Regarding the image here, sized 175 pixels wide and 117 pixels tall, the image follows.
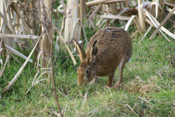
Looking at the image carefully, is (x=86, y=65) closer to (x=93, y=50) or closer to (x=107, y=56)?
(x=93, y=50)

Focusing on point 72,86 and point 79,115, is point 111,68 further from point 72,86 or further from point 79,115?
point 79,115

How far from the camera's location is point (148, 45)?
5020 mm

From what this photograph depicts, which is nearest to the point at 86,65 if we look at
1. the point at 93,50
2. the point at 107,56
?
the point at 93,50

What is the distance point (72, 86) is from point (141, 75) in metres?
1.11

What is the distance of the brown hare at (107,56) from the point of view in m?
3.46

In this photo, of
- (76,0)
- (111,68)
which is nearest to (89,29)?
(76,0)

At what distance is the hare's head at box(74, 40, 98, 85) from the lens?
11.0ft

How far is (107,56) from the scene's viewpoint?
378cm

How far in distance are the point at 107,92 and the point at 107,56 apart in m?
0.59

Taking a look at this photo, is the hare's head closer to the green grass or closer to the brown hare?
the brown hare

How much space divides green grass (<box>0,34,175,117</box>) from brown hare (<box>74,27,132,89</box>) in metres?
0.24

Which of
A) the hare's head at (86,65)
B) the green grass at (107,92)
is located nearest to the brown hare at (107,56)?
the hare's head at (86,65)

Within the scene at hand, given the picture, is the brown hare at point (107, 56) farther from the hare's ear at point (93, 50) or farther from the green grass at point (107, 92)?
the green grass at point (107, 92)

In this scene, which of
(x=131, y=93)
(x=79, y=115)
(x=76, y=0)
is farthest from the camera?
(x=76, y=0)
